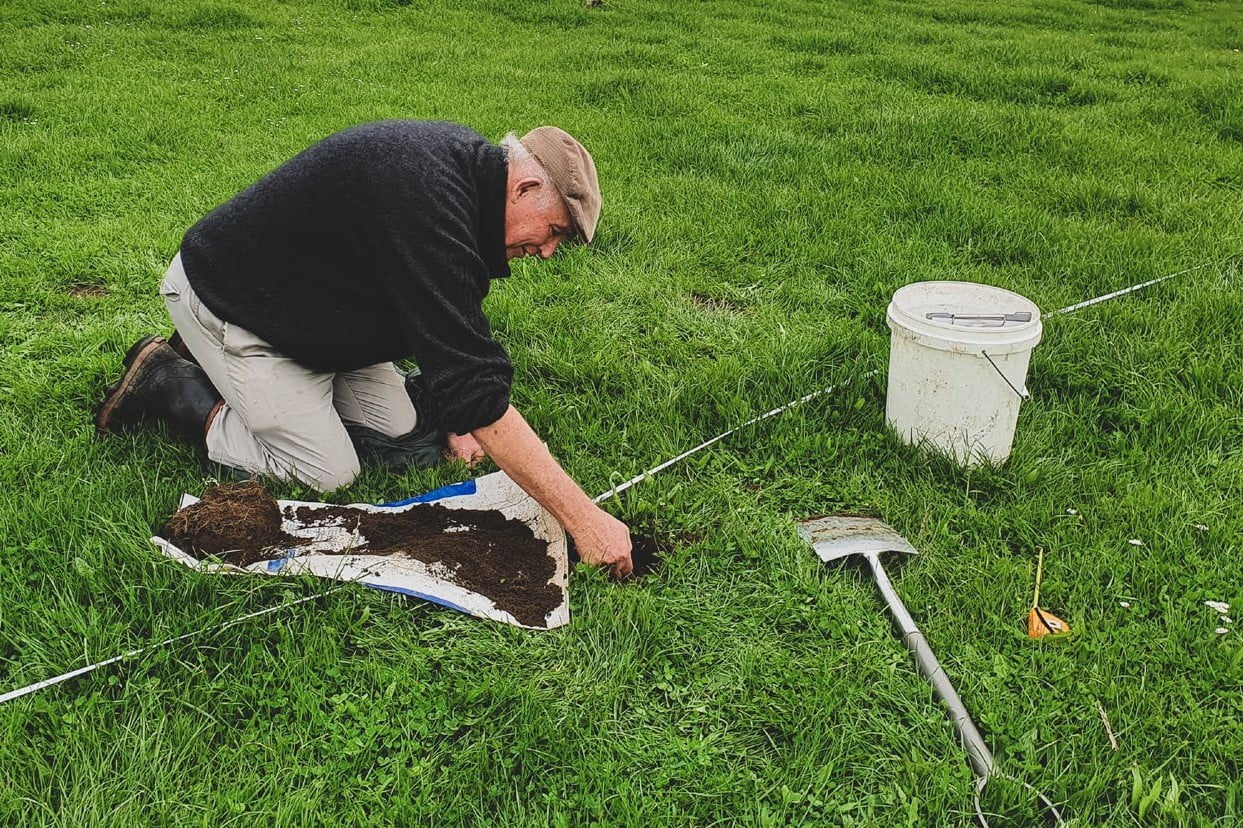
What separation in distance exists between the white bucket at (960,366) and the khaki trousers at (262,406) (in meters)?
1.86

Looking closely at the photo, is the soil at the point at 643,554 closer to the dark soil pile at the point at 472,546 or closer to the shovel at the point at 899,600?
the dark soil pile at the point at 472,546

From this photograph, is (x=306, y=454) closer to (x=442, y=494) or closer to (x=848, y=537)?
(x=442, y=494)

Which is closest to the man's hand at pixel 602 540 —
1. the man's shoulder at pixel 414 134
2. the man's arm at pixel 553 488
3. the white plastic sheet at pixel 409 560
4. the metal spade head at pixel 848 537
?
the man's arm at pixel 553 488

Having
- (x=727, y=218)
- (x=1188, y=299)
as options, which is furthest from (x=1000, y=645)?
(x=727, y=218)

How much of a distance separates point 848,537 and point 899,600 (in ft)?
0.80

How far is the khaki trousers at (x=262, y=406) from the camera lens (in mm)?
2814

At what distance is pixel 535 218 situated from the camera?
93.5 inches

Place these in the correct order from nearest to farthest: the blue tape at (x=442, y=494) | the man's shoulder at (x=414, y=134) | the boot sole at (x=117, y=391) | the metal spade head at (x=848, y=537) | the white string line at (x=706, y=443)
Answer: the man's shoulder at (x=414, y=134)
the metal spade head at (x=848, y=537)
the blue tape at (x=442, y=494)
the white string line at (x=706, y=443)
the boot sole at (x=117, y=391)

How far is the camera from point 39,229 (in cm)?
465

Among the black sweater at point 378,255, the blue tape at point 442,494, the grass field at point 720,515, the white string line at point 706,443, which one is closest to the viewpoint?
the grass field at point 720,515

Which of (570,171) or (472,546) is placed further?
(472,546)

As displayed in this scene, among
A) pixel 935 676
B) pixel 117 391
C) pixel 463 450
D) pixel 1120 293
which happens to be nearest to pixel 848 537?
pixel 935 676

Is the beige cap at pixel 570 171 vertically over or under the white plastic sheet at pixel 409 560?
over

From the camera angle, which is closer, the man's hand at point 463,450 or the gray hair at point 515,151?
the gray hair at point 515,151
